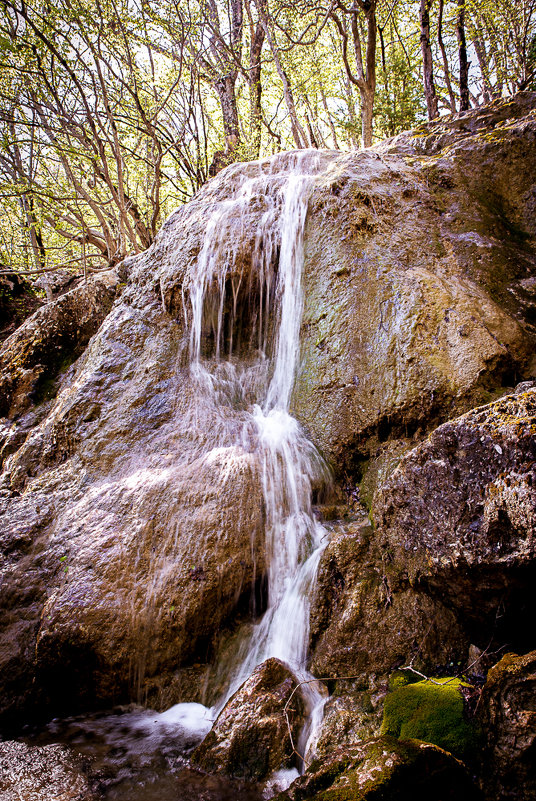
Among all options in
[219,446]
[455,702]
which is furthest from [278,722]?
[219,446]

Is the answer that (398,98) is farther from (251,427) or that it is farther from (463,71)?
(251,427)

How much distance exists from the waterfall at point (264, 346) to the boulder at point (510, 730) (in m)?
2.02

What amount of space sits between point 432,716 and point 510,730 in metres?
0.51

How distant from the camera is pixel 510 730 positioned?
2.13 metres

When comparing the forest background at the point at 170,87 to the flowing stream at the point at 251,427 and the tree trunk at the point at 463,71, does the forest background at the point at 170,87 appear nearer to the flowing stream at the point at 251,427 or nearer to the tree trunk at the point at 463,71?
the tree trunk at the point at 463,71

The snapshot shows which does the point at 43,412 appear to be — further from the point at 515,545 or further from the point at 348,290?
the point at 515,545

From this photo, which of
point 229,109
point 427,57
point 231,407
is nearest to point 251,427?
point 231,407

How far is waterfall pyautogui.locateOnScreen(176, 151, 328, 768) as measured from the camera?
4.46 meters

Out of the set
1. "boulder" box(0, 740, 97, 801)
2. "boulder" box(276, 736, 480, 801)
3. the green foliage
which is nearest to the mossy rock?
"boulder" box(276, 736, 480, 801)

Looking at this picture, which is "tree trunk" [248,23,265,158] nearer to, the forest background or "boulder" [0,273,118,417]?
the forest background

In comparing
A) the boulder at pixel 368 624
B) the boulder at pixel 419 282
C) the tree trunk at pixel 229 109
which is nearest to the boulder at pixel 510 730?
the boulder at pixel 368 624

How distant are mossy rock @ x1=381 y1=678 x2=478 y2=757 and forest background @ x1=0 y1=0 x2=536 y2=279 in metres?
9.50

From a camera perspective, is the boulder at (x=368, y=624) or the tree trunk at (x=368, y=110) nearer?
the boulder at (x=368, y=624)

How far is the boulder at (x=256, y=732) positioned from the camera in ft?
9.43
